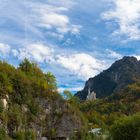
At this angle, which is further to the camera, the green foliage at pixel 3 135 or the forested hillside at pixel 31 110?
the forested hillside at pixel 31 110

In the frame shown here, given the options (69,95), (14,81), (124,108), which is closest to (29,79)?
(14,81)

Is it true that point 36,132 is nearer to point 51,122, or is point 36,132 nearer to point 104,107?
point 51,122

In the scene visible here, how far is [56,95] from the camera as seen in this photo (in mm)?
91125

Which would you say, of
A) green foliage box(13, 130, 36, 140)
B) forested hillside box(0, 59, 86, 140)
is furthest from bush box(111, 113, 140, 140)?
forested hillside box(0, 59, 86, 140)

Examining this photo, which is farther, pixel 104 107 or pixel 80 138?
pixel 104 107

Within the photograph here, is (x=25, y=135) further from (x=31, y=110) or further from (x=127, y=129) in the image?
(x=127, y=129)

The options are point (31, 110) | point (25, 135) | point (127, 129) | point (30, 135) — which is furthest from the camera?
point (31, 110)

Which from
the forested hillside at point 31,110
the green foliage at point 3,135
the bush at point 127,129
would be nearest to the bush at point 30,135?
the forested hillside at point 31,110

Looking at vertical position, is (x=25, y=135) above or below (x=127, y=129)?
below

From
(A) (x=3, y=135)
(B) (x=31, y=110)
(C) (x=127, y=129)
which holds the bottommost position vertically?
(A) (x=3, y=135)


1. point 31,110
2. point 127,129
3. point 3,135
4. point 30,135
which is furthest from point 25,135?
point 127,129

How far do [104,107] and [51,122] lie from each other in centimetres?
8884

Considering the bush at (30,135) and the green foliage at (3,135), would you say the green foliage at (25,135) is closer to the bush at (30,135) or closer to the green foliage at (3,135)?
the bush at (30,135)

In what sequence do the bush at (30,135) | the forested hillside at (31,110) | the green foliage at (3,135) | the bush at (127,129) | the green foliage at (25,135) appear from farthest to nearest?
the bush at (30,135) → the forested hillside at (31,110) → the green foliage at (25,135) → the green foliage at (3,135) → the bush at (127,129)
